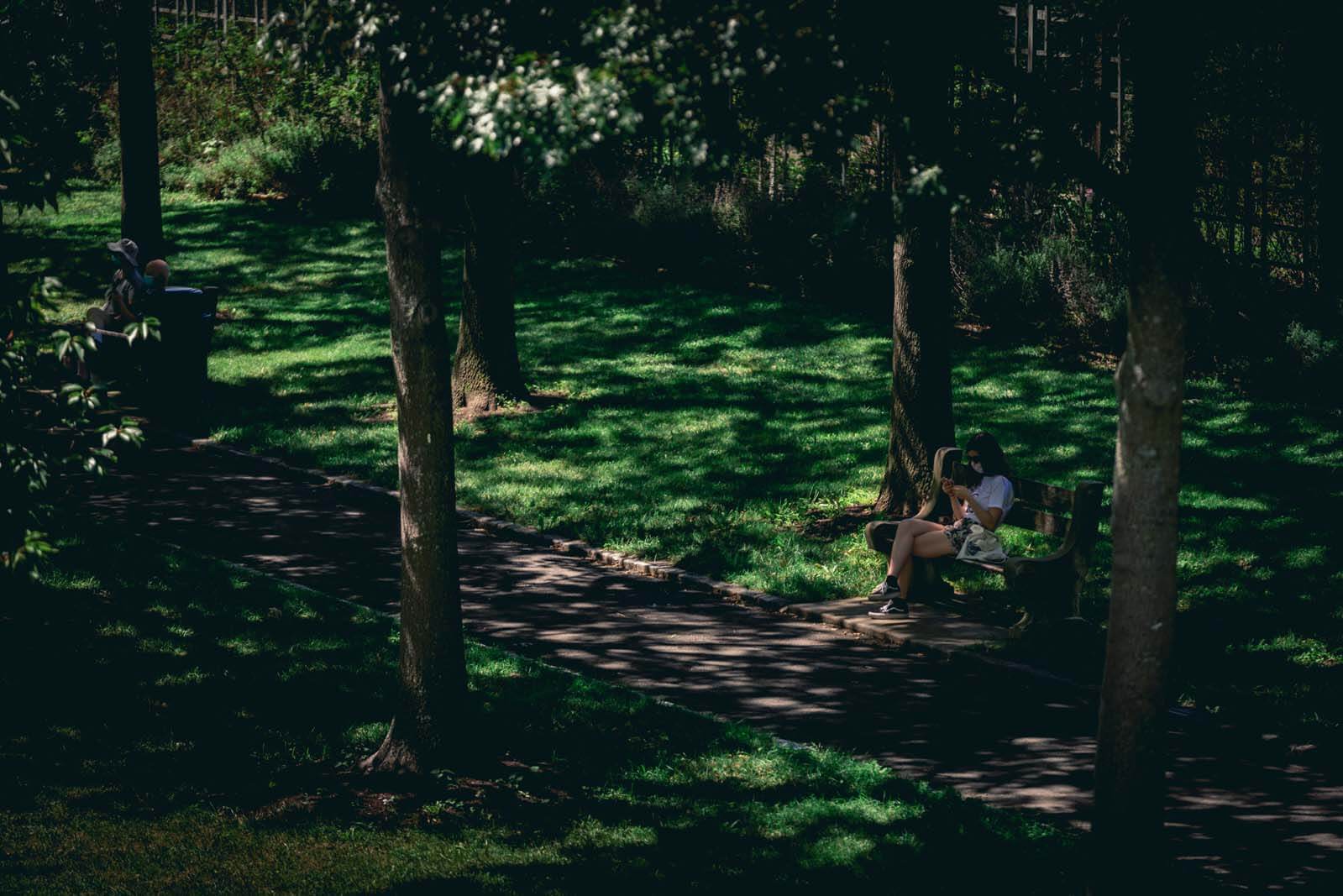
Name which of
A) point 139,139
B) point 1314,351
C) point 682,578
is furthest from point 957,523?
point 139,139

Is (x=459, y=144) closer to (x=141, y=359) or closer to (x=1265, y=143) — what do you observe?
(x=141, y=359)

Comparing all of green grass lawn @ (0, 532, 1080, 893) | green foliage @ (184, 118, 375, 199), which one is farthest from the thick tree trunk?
green foliage @ (184, 118, 375, 199)

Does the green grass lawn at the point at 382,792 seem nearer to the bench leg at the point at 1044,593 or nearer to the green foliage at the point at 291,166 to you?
the bench leg at the point at 1044,593

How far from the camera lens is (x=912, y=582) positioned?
9.82 metres

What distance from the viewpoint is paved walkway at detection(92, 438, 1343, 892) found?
279 inches

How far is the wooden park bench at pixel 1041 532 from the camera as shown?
355 inches

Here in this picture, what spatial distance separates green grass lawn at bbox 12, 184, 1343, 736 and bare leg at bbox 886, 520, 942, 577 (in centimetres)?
45

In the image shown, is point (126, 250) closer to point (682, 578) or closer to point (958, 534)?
point (682, 578)

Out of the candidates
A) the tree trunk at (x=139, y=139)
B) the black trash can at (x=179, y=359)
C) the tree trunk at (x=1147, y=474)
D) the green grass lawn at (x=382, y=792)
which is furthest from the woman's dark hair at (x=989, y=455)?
the tree trunk at (x=139, y=139)

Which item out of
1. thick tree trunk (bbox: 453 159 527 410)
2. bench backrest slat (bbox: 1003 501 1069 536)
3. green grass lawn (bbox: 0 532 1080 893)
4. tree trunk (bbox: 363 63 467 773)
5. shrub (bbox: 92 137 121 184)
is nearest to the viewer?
green grass lawn (bbox: 0 532 1080 893)

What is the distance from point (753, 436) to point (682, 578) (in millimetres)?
3085

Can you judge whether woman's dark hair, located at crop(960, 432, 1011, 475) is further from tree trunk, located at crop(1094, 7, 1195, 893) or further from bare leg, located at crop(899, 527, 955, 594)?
tree trunk, located at crop(1094, 7, 1195, 893)

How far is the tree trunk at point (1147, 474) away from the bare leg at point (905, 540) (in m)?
3.76

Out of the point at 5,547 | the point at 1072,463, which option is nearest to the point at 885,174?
the point at 1072,463
